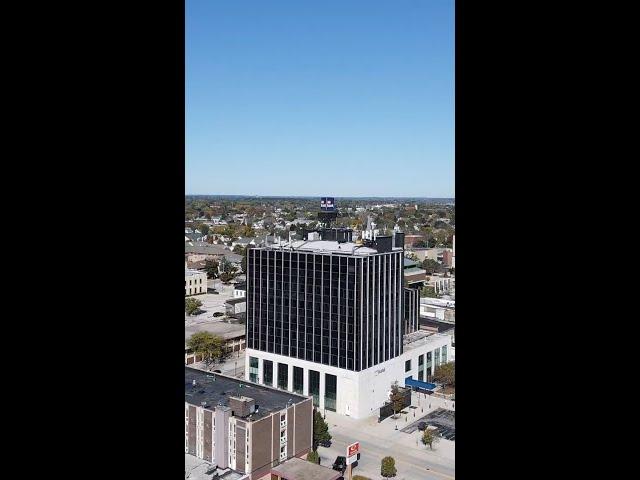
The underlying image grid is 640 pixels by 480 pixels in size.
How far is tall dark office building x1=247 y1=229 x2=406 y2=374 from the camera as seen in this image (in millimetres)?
15531

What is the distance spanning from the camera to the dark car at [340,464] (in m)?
11.3

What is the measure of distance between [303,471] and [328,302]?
19.8 ft

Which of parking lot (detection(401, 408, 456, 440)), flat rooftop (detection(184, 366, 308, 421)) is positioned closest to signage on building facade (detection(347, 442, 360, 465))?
flat rooftop (detection(184, 366, 308, 421))

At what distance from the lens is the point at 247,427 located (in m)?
10.5

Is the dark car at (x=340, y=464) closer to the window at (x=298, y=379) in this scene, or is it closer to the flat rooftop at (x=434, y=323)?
the window at (x=298, y=379)

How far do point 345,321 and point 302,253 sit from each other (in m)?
1.98

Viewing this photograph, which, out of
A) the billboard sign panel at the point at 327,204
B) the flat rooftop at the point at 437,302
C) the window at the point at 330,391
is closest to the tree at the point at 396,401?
the window at the point at 330,391

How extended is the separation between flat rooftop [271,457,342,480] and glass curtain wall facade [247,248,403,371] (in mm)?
4786

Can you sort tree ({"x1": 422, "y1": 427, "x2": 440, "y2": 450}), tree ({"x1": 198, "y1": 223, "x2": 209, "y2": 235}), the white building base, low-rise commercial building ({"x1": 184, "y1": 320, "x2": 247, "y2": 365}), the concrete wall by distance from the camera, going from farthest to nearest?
tree ({"x1": 198, "y1": 223, "x2": 209, "y2": 235}) < the concrete wall < low-rise commercial building ({"x1": 184, "y1": 320, "x2": 247, "y2": 365}) < the white building base < tree ({"x1": 422, "y1": 427, "x2": 440, "y2": 450})

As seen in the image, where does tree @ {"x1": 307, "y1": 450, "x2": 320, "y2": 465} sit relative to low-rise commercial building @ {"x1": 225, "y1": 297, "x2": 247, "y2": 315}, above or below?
below

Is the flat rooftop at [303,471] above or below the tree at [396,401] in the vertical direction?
above

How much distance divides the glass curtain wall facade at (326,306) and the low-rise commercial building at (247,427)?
368 centimetres

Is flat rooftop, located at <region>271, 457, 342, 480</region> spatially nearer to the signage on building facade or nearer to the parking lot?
the signage on building facade
